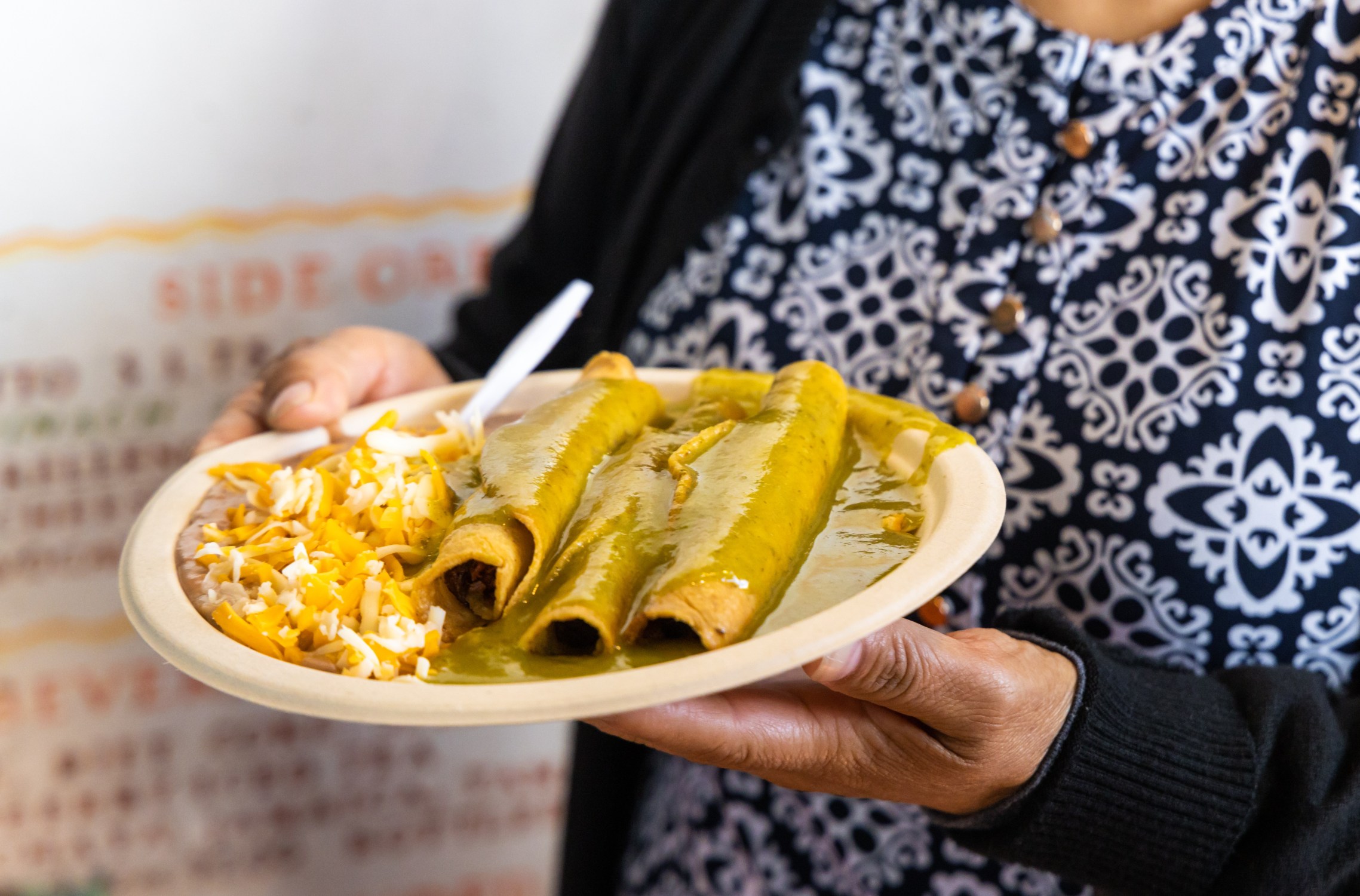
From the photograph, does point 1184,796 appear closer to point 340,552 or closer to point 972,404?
point 972,404

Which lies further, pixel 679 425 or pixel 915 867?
pixel 915 867

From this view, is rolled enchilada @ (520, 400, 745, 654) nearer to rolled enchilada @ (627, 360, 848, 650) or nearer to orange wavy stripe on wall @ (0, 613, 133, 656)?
rolled enchilada @ (627, 360, 848, 650)

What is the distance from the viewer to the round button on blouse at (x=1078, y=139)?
0.99 meters

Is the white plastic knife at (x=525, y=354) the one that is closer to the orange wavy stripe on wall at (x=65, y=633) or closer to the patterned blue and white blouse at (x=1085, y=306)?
the patterned blue and white blouse at (x=1085, y=306)

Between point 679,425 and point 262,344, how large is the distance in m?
0.75

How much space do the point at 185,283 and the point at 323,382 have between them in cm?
45

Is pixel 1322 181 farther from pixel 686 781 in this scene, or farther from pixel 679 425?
pixel 686 781

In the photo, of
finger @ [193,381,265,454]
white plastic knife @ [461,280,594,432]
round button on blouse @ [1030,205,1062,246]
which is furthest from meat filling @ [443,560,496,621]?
round button on blouse @ [1030,205,1062,246]

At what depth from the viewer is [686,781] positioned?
1228 mm

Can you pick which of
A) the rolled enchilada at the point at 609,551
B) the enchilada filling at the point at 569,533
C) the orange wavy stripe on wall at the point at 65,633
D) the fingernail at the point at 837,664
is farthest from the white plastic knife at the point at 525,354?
the orange wavy stripe on wall at the point at 65,633

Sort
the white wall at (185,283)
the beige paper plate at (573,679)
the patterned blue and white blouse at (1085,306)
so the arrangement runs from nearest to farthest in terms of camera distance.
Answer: the beige paper plate at (573,679)
the patterned blue and white blouse at (1085,306)
the white wall at (185,283)

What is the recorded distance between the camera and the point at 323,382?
38.3 inches

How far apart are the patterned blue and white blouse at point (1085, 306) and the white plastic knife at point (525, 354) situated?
0.54 feet

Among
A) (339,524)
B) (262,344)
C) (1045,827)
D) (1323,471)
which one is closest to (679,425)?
(339,524)
